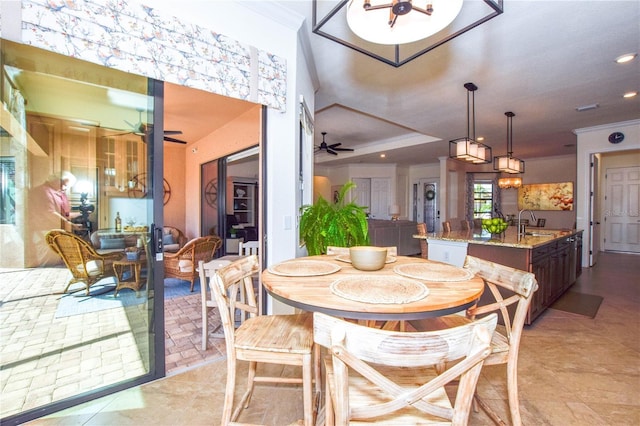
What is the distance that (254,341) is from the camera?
140 cm

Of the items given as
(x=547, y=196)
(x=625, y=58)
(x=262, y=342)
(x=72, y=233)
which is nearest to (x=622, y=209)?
(x=547, y=196)

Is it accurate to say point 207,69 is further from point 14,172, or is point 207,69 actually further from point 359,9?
point 14,172

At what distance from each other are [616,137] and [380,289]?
657 cm

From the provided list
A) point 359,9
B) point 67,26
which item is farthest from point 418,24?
point 67,26

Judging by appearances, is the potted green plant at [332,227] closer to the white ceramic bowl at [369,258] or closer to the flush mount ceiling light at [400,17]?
the white ceramic bowl at [369,258]

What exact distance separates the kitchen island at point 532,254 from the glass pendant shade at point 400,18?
2.27 meters

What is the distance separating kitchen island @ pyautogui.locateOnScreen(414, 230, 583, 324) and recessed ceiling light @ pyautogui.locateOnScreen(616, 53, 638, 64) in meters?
1.89

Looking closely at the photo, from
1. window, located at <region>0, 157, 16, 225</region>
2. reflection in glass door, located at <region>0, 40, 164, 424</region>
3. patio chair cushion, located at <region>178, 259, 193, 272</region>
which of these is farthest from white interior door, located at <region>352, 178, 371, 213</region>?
window, located at <region>0, 157, 16, 225</region>

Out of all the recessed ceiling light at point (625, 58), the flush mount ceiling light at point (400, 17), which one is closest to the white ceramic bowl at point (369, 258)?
the flush mount ceiling light at point (400, 17)

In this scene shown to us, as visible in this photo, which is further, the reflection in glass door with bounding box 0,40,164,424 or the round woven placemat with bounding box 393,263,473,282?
the reflection in glass door with bounding box 0,40,164,424

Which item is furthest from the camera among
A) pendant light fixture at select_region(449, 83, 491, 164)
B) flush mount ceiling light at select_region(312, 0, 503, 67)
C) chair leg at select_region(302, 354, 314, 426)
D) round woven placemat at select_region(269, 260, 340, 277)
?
pendant light fixture at select_region(449, 83, 491, 164)

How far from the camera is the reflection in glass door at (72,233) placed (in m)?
1.73

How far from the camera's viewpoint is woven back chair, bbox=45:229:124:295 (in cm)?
204

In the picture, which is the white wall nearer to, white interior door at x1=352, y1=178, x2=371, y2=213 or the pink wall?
white interior door at x1=352, y1=178, x2=371, y2=213
